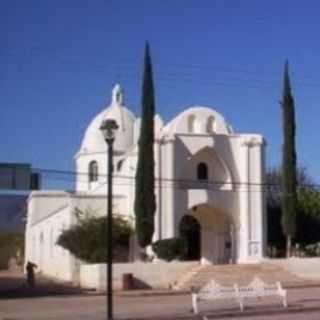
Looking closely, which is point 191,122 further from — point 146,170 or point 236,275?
point 236,275

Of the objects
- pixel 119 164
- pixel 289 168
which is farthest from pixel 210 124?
pixel 119 164

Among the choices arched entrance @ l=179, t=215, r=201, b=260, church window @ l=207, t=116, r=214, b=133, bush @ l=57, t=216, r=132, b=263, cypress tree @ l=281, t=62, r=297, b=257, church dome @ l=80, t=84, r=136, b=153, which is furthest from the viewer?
church dome @ l=80, t=84, r=136, b=153

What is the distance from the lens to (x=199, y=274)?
46.4 meters

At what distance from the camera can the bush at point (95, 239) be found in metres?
49.8

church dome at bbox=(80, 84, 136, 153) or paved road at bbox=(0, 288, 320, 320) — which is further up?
church dome at bbox=(80, 84, 136, 153)

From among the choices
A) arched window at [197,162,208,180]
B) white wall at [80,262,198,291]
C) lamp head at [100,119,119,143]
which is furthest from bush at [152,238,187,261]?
lamp head at [100,119,119,143]

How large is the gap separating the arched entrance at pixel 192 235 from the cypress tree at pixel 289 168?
6957mm

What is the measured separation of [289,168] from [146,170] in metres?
→ 9.18

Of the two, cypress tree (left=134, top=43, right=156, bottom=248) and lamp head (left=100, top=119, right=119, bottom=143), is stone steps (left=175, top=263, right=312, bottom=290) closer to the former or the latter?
cypress tree (left=134, top=43, right=156, bottom=248)

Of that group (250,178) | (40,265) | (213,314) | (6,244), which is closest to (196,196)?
(250,178)

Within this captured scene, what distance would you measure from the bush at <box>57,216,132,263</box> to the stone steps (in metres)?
5.61

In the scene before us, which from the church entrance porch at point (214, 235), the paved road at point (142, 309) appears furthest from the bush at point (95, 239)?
the paved road at point (142, 309)

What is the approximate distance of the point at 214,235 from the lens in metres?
57.2

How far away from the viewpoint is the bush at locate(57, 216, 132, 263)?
164 feet
